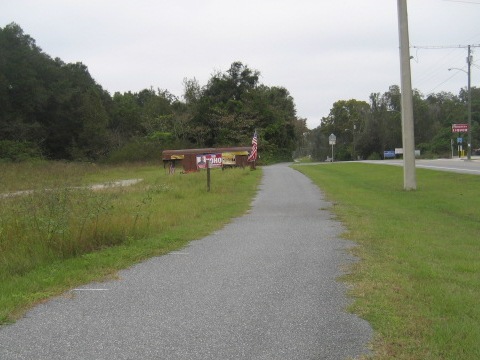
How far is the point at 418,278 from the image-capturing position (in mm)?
6945

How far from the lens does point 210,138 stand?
77.4 m

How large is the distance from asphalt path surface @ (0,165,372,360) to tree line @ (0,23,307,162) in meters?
49.8

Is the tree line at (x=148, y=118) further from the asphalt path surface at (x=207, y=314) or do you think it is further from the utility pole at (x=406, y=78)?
the asphalt path surface at (x=207, y=314)

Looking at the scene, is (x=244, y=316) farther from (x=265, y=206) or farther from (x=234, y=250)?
(x=265, y=206)

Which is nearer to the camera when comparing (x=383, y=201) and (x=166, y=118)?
(x=383, y=201)

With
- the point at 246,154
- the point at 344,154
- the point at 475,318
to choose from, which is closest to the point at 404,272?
the point at 475,318

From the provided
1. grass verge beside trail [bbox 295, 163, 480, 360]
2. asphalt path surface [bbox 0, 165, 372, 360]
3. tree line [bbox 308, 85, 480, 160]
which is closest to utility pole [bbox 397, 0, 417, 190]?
grass verge beside trail [bbox 295, 163, 480, 360]

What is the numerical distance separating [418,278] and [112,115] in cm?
8477

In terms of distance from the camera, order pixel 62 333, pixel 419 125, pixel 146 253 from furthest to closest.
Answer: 1. pixel 419 125
2. pixel 146 253
3. pixel 62 333

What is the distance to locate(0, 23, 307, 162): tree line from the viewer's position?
62.3 m

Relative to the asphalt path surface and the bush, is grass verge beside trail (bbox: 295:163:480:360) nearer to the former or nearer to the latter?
the asphalt path surface

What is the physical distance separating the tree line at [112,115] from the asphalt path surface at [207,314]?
49.8 meters

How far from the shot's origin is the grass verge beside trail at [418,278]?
4.55 meters

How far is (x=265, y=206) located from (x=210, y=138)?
198 feet
